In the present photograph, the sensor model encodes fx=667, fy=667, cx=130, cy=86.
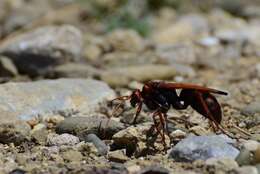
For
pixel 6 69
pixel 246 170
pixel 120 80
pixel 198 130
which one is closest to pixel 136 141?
pixel 198 130

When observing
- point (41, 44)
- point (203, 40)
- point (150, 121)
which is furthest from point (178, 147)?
point (203, 40)

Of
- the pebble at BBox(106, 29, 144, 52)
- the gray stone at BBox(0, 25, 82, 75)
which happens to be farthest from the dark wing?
the pebble at BBox(106, 29, 144, 52)

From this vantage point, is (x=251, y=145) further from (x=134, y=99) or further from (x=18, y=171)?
(x=18, y=171)

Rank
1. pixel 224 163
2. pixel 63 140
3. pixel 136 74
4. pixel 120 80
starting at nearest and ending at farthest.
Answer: pixel 224 163, pixel 63 140, pixel 120 80, pixel 136 74

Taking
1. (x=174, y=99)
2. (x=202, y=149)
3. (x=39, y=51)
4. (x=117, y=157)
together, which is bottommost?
(x=117, y=157)

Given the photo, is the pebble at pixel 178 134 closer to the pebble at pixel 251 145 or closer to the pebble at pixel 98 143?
the pebble at pixel 98 143

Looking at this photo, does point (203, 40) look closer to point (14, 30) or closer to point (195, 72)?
point (195, 72)
